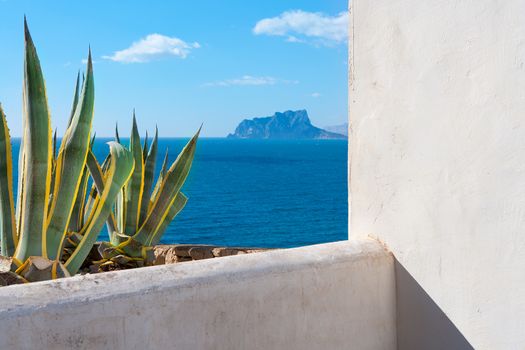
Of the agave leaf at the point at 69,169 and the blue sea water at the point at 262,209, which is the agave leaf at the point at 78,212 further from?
the blue sea water at the point at 262,209

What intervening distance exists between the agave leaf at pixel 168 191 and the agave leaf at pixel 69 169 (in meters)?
1.08

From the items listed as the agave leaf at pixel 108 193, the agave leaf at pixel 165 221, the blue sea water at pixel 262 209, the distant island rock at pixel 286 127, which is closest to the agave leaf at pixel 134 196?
the agave leaf at pixel 165 221

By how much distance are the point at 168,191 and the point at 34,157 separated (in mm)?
1423

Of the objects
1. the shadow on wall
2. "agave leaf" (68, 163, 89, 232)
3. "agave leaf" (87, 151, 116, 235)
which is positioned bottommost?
the shadow on wall

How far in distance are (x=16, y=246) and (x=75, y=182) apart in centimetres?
39

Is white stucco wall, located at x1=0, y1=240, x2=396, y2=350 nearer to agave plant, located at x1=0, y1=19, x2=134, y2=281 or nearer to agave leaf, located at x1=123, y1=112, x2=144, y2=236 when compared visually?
agave plant, located at x1=0, y1=19, x2=134, y2=281

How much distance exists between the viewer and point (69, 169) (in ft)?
9.52

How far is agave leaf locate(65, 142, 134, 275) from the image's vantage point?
10.3 ft

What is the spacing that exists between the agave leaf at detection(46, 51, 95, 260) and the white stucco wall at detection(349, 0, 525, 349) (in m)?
1.29

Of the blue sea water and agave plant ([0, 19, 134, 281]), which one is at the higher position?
agave plant ([0, 19, 134, 281])

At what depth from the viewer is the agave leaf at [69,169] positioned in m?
Answer: 2.86

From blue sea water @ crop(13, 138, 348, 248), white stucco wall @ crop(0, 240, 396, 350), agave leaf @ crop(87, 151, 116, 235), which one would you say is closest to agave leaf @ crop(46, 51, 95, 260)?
agave leaf @ crop(87, 151, 116, 235)

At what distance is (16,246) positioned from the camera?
2891 millimetres

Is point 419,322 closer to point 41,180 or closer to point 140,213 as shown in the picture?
point 41,180
